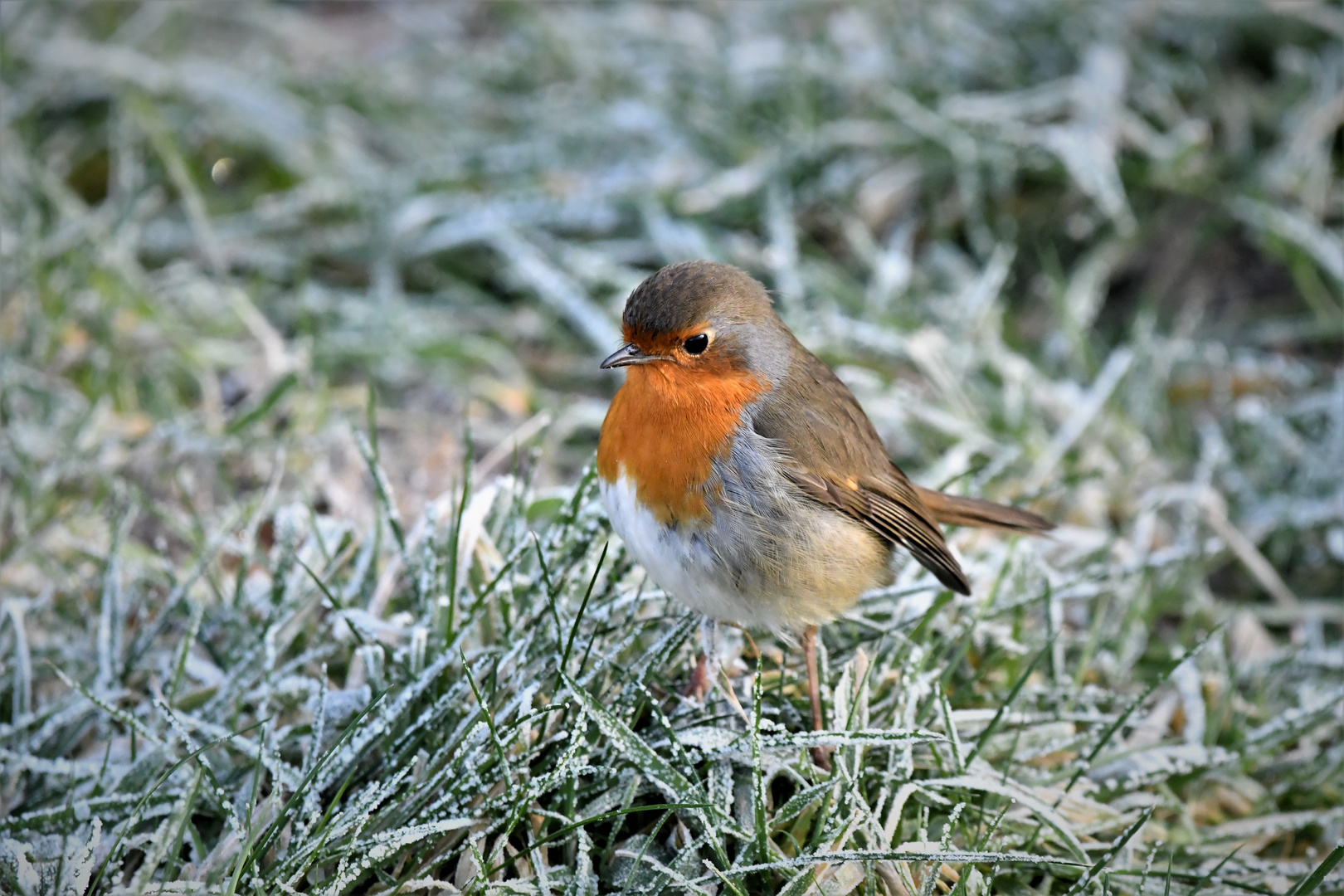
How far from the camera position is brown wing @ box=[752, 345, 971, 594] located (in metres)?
2.43

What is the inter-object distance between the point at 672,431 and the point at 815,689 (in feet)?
1.92

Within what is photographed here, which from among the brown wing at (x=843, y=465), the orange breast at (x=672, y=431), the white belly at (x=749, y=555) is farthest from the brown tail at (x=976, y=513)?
the orange breast at (x=672, y=431)

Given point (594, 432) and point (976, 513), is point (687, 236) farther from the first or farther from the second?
point (976, 513)

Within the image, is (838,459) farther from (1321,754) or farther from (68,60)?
(68,60)

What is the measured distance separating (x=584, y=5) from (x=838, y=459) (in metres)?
3.87

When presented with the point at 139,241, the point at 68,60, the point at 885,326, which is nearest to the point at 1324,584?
the point at 885,326

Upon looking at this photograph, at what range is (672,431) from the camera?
7.64 ft

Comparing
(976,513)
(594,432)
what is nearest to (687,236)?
(594,432)

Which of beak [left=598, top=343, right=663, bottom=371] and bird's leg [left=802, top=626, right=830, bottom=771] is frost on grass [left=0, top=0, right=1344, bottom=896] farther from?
beak [left=598, top=343, right=663, bottom=371]

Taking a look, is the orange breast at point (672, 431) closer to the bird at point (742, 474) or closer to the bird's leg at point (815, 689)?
the bird at point (742, 474)

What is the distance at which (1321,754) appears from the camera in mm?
2732

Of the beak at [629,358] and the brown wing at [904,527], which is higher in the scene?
the beak at [629,358]

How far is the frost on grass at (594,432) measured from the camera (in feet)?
7.21

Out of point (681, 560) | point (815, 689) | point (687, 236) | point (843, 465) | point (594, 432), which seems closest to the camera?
point (681, 560)
